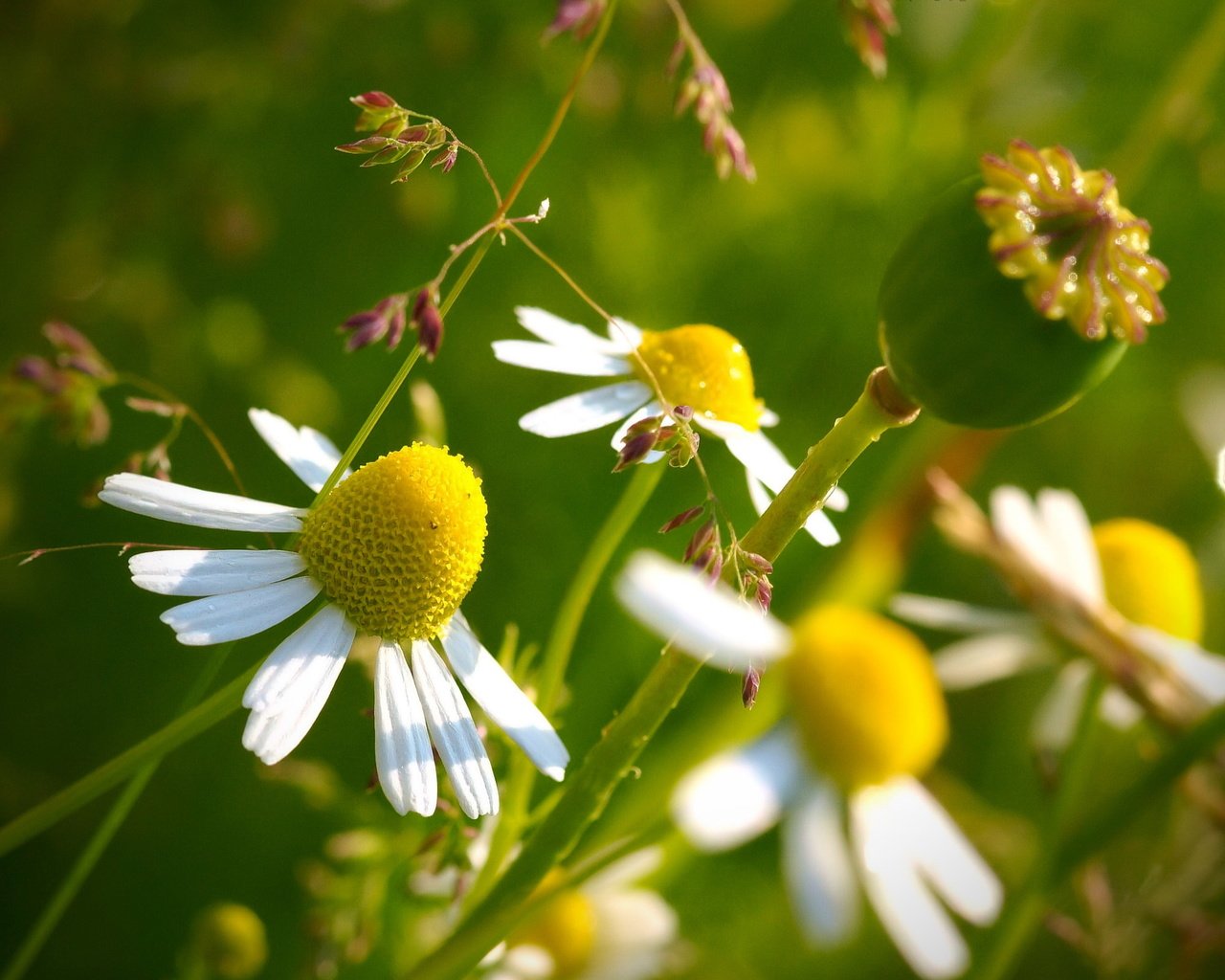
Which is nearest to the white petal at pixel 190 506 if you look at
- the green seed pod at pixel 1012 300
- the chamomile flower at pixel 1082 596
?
the green seed pod at pixel 1012 300

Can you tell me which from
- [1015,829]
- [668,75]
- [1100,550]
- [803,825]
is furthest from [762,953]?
[668,75]

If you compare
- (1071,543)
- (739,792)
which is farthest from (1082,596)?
(739,792)

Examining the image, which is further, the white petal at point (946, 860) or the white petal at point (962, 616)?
the white petal at point (962, 616)

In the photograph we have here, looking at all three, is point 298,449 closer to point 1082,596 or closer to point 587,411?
point 587,411

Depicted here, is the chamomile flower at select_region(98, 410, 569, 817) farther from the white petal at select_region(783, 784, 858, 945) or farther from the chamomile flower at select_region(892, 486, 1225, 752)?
the chamomile flower at select_region(892, 486, 1225, 752)

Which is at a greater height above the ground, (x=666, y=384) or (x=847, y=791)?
(x=666, y=384)

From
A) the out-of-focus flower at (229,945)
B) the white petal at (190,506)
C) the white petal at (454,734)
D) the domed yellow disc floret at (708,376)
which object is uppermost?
the domed yellow disc floret at (708,376)

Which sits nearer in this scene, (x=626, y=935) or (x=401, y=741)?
(x=401, y=741)

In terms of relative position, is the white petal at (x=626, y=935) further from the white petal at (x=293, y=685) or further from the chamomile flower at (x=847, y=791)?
the white petal at (x=293, y=685)
